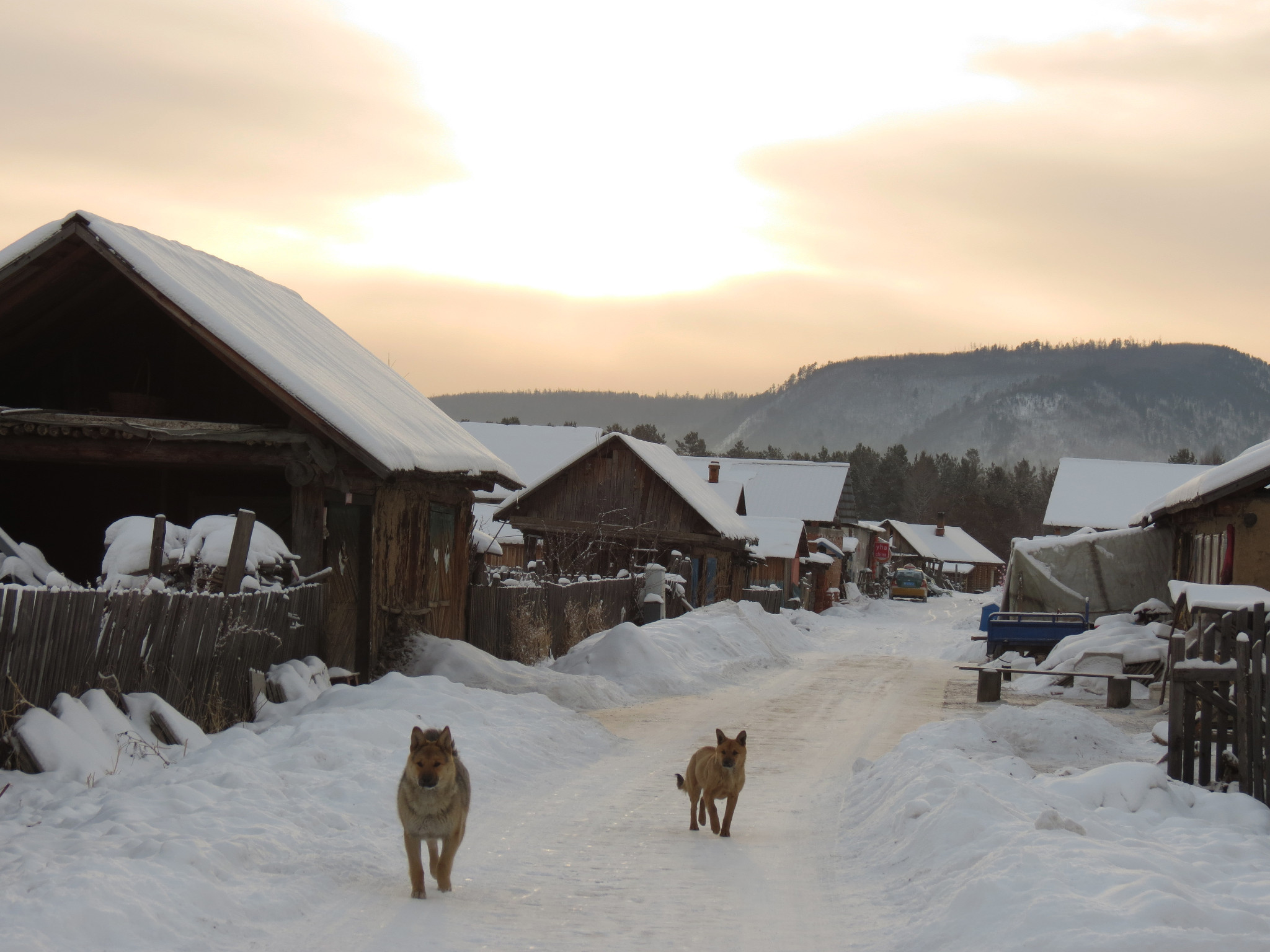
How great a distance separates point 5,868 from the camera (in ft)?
19.9

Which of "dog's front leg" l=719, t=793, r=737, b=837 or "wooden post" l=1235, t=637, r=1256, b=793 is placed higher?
"wooden post" l=1235, t=637, r=1256, b=793

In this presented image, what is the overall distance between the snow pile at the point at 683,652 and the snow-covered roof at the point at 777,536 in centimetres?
2067

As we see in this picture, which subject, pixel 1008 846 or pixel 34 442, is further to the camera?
pixel 34 442

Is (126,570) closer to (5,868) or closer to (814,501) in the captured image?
(5,868)

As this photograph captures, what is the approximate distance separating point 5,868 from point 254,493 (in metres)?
10.6

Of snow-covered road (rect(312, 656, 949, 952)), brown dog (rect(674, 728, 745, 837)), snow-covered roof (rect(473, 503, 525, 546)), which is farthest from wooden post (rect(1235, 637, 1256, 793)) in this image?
snow-covered roof (rect(473, 503, 525, 546))

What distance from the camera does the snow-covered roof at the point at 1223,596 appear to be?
15.2 metres

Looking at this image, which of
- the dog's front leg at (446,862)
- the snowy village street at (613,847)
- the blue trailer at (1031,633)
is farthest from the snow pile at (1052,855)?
the blue trailer at (1031,633)

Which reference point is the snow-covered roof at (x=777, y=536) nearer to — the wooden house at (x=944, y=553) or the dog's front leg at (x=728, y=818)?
the wooden house at (x=944, y=553)

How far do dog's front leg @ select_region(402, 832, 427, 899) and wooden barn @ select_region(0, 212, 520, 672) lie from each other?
7.01 m

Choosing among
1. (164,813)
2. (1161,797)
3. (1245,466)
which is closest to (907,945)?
(1161,797)

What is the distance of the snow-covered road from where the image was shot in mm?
5934

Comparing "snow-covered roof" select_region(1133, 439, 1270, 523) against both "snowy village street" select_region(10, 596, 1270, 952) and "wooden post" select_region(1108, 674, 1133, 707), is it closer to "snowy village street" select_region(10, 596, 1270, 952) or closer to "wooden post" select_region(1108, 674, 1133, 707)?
"wooden post" select_region(1108, 674, 1133, 707)

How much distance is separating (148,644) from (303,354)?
19.8ft
